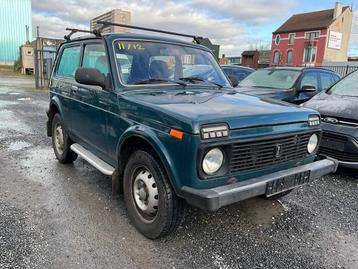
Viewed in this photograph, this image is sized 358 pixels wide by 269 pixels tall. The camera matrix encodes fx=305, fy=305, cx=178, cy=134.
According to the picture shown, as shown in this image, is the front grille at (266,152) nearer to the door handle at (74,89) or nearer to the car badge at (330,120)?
the car badge at (330,120)

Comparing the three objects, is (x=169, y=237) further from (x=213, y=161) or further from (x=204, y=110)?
(x=204, y=110)

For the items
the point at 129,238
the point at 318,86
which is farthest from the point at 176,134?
the point at 318,86

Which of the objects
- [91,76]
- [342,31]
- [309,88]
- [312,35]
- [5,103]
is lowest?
[5,103]

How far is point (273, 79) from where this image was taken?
24.4ft

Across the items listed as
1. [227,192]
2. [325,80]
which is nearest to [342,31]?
[325,80]

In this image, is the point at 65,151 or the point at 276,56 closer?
the point at 65,151

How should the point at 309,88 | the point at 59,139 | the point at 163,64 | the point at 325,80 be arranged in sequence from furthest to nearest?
the point at 325,80 < the point at 309,88 < the point at 59,139 < the point at 163,64

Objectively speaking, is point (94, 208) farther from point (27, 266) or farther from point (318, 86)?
point (318, 86)

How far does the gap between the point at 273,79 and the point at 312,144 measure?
174 inches

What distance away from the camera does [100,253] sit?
2779 millimetres

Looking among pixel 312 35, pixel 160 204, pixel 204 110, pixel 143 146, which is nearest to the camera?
pixel 204 110

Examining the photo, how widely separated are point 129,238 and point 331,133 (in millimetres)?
3520

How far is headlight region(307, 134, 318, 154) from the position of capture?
10.9ft

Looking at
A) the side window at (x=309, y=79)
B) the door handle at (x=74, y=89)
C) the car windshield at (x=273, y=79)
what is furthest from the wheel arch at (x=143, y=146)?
the side window at (x=309, y=79)
